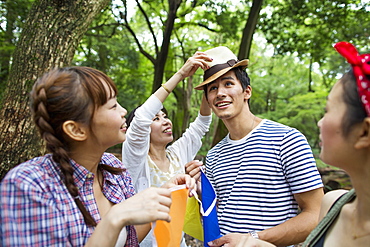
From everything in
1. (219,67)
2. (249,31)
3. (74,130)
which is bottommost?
(74,130)

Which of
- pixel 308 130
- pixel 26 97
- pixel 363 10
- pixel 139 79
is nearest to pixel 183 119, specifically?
pixel 139 79

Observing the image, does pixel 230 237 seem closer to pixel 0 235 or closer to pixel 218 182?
pixel 218 182

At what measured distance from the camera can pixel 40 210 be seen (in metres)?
1.36

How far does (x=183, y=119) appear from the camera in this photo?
1294 cm

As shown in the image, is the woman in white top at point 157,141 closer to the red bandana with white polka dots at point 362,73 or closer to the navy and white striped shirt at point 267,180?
the navy and white striped shirt at point 267,180

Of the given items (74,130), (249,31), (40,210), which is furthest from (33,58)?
(249,31)

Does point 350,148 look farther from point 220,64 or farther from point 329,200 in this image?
point 220,64

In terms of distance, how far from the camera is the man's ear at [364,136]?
1224mm

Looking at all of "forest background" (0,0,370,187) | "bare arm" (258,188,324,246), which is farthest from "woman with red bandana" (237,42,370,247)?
"forest background" (0,0,370,187)

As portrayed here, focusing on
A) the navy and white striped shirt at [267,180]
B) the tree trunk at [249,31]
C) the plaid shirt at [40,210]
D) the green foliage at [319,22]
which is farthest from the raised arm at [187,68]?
the green foliage at [319,22]

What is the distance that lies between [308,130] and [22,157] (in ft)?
43.0

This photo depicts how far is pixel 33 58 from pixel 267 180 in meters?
2.98

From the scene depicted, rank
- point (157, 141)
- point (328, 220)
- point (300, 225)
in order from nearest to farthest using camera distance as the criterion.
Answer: point (328, 220), point (300, 225), point (157, 141)

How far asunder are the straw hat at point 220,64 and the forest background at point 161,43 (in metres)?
1.98
